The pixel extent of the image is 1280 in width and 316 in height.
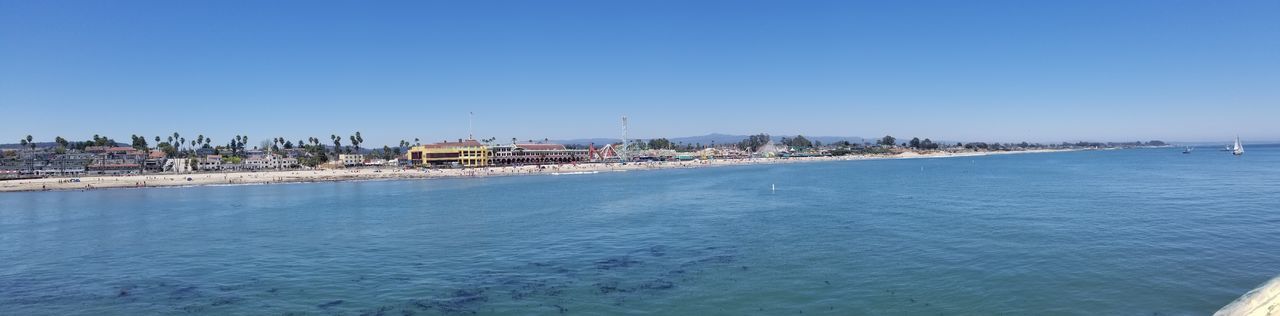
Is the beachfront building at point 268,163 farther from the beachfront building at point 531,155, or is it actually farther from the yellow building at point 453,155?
the beachfront building at point 531,155

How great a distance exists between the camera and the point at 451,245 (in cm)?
2698

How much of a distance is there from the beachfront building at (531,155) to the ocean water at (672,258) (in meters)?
84.1

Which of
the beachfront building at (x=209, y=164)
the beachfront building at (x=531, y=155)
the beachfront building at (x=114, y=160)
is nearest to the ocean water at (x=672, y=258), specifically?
the beachfront building at (x=114, y=160)

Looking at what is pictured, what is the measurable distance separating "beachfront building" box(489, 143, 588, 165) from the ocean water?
84.1 m

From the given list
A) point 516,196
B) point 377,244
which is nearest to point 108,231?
point 377,244

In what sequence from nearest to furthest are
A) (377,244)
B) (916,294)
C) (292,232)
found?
1. (916,294)
2. (377,244)
3. (292,232)

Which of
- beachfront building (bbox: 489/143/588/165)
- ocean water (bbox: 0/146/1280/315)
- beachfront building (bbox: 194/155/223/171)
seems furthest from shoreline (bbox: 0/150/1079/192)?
ocean water (bbox: 0/146/1280/315)

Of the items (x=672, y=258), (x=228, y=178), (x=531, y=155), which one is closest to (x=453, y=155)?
(x=531, y=155)

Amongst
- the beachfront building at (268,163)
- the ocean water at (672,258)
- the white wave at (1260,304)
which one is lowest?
the ocean water at (672,258)

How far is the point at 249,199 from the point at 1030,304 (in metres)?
57.7

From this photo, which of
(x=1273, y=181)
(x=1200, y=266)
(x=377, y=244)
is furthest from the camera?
(x=1273, y=181)

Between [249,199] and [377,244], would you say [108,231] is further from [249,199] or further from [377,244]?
[249,199]

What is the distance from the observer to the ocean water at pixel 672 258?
54.4ft

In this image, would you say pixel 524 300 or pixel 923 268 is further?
pixel 923 268
